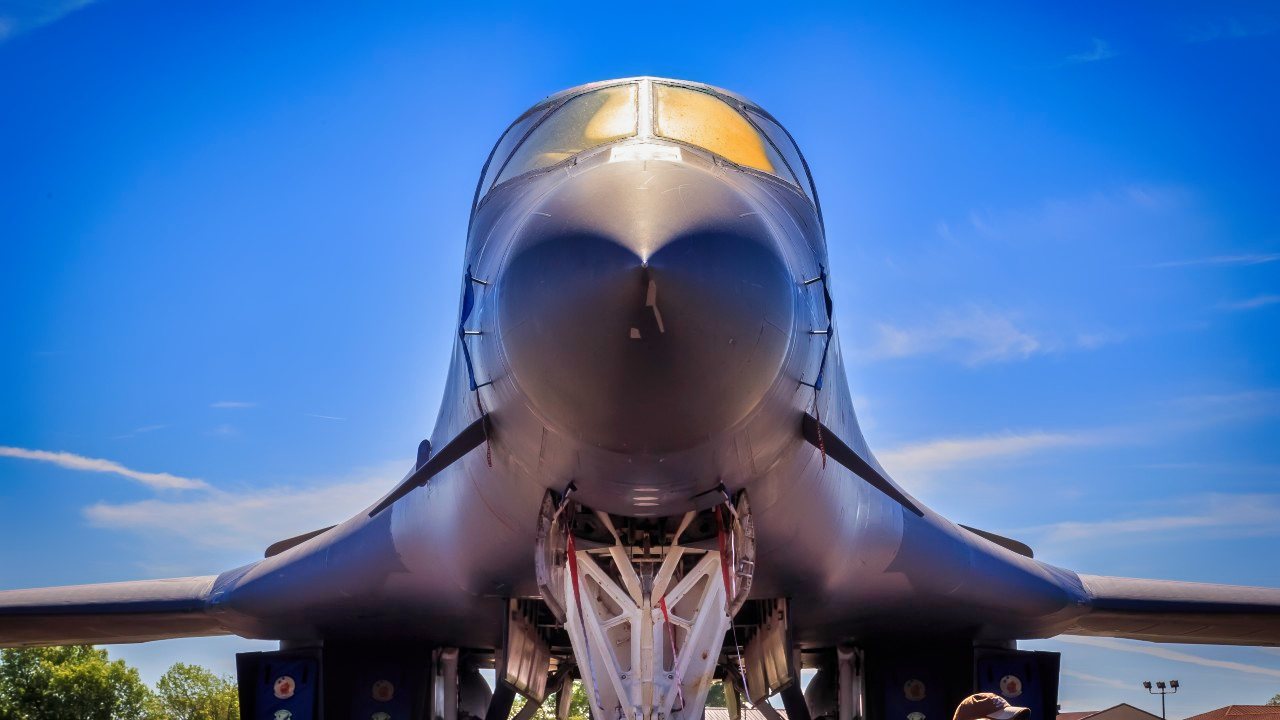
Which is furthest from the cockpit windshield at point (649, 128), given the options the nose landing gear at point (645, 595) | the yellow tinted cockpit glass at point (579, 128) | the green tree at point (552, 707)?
the green tree at point (552, 707)

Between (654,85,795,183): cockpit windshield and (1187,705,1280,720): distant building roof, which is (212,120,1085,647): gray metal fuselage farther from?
(1187,705,1280,720): distant building roof

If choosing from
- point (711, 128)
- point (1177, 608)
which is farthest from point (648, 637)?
point (1177, 608)

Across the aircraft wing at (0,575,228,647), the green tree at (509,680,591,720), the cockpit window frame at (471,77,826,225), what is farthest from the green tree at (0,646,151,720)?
the cockpit window frame at (471,77,826,225)

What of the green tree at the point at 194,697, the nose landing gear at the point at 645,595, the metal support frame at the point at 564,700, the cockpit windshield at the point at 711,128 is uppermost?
the cockpit windshield at the point at 711,128

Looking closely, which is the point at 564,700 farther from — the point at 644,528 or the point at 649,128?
the point at 649,128

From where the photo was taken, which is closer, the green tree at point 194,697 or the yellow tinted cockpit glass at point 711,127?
the yellow tinted cockpit glass at point 711,127

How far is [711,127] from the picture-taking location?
17.6 ft

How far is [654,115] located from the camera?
5188 millimetres

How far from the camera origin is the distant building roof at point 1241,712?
30950 mm

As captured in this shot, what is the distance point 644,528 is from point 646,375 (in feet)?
5.36

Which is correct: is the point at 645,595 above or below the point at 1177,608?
above

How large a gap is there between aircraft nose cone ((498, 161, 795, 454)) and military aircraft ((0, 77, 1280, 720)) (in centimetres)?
1

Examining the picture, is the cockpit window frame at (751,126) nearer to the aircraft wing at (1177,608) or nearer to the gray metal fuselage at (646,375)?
the gray metal fuselage at (646,375)

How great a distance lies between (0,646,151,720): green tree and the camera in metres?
35.4
